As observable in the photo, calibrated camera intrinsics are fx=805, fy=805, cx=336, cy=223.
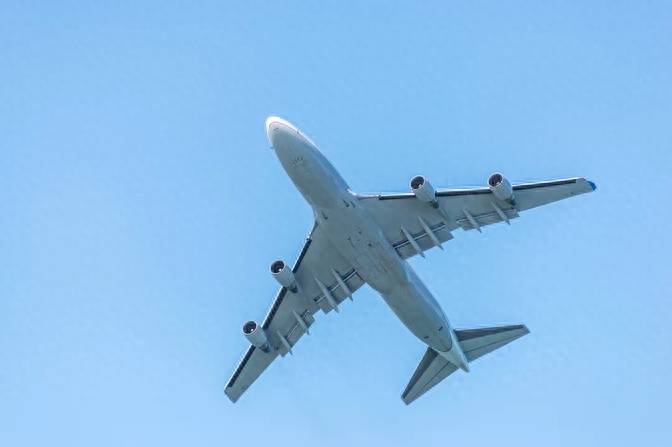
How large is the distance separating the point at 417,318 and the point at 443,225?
18.5 ft

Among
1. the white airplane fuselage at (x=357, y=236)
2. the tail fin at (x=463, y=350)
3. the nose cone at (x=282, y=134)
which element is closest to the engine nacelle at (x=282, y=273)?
the white airplane fuselage at (x=357, y=236)

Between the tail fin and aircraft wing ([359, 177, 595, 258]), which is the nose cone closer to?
aircraft wing ([359, 177, 595, 258])

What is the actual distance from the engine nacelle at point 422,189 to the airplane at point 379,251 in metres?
0.06

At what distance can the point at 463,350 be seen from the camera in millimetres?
51625

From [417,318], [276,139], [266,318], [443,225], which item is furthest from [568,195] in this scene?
[266,318]

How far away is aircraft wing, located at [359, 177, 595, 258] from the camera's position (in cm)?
4438

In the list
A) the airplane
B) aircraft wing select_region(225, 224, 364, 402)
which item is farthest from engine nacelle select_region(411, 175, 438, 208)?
aircraft wing select_region(225, 224, 364, 402)

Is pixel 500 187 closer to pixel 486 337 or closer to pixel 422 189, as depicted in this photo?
pixel 422 189

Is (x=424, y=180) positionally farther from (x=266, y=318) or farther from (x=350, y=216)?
(x=266, y=318)

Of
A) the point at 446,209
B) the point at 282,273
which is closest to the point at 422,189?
the point at 446,209

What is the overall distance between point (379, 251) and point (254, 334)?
1009cm

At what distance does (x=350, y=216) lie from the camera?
4422 cm

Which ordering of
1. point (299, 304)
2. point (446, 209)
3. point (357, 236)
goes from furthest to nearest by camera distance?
1. point (299, 304)
2. point (446, 209)
3. point (357, 236)

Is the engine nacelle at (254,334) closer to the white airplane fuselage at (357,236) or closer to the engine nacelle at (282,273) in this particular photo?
the engine nacelle at (282,273)
